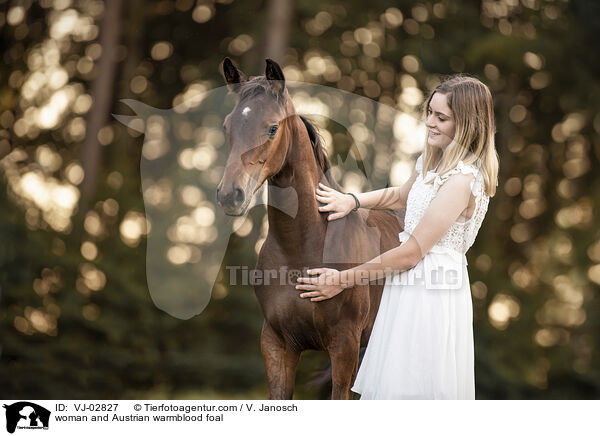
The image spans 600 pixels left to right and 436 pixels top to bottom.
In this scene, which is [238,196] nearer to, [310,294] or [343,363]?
[310,294]

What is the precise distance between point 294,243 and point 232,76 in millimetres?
667

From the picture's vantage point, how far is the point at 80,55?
4391mm

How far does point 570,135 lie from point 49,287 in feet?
14.8

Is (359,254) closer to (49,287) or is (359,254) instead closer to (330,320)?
(330,320)

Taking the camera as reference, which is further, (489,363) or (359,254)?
(489,363)

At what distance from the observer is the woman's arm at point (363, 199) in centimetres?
204

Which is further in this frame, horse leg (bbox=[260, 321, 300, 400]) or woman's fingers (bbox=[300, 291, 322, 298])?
horse leg (bbox=[260, 321, 300, 400])

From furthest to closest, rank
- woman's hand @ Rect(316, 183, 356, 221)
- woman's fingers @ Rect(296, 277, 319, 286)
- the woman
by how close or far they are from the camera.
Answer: woman's hand @ Rect(316, 183, 356, 221)
woman's fingers @ Rect(296, 277, 319, 286)
the woman

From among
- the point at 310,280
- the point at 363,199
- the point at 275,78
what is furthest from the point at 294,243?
the point at 275,78

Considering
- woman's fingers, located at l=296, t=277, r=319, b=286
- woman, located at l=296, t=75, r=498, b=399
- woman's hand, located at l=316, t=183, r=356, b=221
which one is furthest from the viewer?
woman's hand, located at l=316, t=183, r=356, b=221

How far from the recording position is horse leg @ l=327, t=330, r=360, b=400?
6.53 feet
